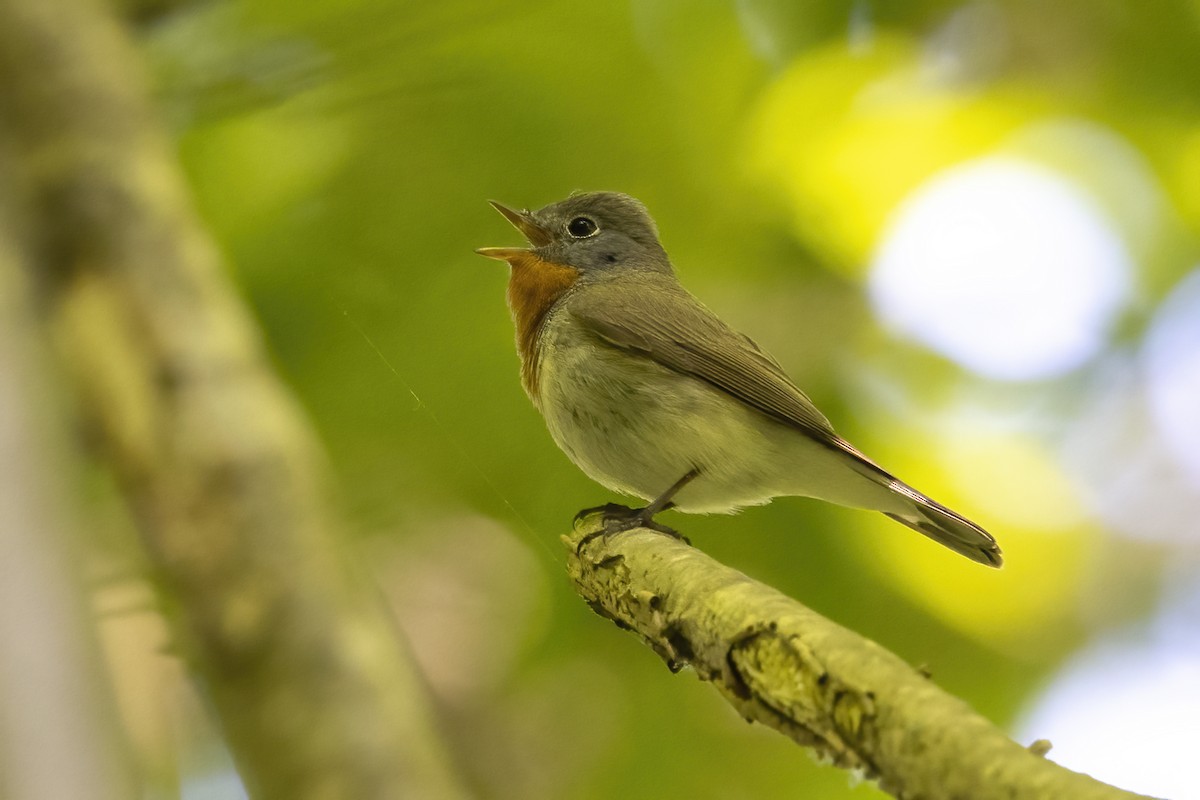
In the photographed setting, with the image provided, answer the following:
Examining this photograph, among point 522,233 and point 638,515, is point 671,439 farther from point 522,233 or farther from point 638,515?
point 522,233

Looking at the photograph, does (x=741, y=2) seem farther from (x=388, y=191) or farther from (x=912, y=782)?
(x=912, y=782)

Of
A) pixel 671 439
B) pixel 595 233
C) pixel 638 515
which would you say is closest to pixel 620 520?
pixel 638 515

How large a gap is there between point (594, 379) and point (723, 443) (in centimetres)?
34

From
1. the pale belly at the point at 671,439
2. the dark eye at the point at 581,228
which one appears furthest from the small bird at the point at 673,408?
the dark eye at the point at 581,228

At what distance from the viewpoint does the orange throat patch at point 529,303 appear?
254 centimetres

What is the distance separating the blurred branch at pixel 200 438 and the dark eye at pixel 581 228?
1.14 meters

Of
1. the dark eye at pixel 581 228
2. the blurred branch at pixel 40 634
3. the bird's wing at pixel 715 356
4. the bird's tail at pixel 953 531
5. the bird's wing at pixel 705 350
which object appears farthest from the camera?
the dark eye at pixel 581 228

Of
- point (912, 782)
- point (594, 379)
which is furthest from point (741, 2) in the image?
point (912, 782)

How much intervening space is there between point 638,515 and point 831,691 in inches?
47.7

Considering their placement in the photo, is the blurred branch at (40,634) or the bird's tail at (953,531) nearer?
the blurred branch at (40,634)

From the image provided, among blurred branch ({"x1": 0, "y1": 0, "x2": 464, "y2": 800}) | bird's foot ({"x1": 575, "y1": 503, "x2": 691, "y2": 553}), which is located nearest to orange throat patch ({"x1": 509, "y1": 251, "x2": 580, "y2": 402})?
bird's foot ({"x1": 575, "y1": 503, "x2": 691, "y2": 553})

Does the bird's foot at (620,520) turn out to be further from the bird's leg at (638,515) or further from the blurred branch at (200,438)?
the blurred branch at (200,438)

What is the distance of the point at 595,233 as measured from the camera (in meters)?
2.92

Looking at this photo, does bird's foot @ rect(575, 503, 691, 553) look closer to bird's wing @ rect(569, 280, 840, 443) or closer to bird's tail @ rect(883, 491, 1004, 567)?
bird's wing @ rect(569, 280, 840, 443)
